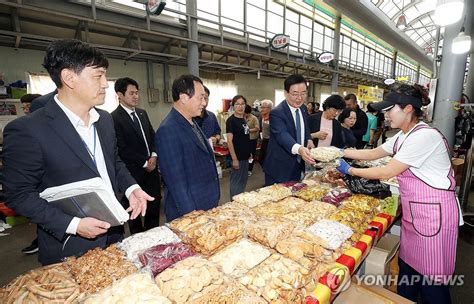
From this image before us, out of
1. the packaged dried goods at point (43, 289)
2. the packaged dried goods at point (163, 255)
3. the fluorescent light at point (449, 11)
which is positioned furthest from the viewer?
the fluorescent light at point (449, 11)

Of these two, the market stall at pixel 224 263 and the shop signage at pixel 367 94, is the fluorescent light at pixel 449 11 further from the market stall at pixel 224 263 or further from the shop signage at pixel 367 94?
the shop signage at pixel 367 94

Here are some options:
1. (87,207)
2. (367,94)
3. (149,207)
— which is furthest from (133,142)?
(367,94)

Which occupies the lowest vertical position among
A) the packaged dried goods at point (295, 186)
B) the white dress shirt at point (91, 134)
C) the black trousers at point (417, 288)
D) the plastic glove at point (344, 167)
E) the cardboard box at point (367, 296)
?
the black trousers at point (417, 288)

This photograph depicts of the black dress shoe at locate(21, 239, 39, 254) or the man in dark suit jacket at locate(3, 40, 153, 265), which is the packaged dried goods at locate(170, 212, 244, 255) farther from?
the black dress shoe at locate(21, 239, 39, 254)

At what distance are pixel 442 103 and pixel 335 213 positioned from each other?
3417 mm

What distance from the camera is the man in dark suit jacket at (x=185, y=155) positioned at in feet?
6.12

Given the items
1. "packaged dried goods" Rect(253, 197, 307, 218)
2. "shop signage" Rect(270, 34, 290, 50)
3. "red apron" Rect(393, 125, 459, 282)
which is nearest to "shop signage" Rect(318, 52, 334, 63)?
"shop signage" Rect(270, 34, 290, 50)

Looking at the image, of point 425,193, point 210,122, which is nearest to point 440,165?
point 425,193

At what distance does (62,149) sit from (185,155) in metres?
0.81

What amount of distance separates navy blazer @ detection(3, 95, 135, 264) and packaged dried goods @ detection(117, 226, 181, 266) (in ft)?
0.83

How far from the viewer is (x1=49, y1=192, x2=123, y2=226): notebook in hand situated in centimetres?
119

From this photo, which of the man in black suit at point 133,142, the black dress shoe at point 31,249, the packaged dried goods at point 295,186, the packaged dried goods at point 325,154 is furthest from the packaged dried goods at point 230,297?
the black dress shoe at point 31,249

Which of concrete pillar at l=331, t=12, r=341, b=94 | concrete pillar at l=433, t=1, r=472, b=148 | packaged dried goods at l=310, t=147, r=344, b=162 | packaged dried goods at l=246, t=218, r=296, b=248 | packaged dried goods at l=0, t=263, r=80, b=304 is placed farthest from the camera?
concrete pillar at l=331, t=12, r=341, b=94

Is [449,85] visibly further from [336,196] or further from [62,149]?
[62,149]
